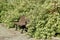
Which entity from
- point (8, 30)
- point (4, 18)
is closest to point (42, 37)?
point (8, 30)

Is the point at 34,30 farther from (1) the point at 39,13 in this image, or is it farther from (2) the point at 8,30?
(2) the point at 8,30

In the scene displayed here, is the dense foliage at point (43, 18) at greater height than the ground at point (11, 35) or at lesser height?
greater

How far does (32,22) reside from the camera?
28.7 ft

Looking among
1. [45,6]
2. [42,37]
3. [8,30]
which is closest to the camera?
[42,37]

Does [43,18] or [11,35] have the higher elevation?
[43,18]

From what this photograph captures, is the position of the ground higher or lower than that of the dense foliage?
lower

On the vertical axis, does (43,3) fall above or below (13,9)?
above

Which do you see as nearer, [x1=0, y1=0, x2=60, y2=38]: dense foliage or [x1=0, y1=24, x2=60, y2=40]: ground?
[x1=0, y1=0, x2=60, y2=38]: dense foliage

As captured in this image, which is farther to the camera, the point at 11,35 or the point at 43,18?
the point at 11,35

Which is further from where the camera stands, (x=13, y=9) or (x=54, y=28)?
(x=13, y=9)

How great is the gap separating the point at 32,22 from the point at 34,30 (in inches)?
12.9


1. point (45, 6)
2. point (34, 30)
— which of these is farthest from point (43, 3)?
point (34, 30)

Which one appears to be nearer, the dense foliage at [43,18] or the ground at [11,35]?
the dense foliage at [43,18]

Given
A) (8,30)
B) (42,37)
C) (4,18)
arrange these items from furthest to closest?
(4,18), (8,30), (42,37)
